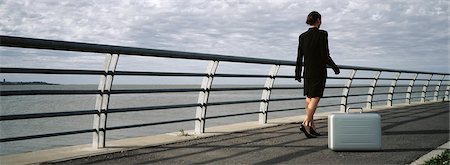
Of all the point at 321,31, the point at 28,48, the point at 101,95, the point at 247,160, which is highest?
the point at 321,31

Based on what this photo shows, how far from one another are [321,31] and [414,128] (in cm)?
257

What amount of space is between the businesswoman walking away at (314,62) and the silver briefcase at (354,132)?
0.96 metres

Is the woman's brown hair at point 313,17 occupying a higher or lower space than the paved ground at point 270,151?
higher

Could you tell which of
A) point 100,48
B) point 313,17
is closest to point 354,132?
point 313,17

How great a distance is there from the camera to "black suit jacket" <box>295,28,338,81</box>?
574 centimetres

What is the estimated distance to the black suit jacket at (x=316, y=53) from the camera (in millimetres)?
5742

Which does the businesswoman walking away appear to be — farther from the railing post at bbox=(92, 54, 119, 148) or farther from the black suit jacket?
the railing post at bbox=(92, 54, 119, 148)

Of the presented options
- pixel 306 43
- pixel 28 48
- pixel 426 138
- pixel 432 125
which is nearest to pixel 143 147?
pixel 28 48

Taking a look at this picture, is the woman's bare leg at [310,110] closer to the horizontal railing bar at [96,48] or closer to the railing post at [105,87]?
the horizontal railing bar at [96,48]

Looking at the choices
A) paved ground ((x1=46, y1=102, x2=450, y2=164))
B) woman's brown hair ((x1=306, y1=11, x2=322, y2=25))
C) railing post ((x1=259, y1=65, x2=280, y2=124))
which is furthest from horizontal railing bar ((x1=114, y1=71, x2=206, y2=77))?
railing post ((x1=259, y1=65, x2=280, y2=124))

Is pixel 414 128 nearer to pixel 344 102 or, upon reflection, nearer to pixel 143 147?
pixel 344 102

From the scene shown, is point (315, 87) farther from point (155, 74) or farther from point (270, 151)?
point (155, 74)

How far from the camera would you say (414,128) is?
700 cm

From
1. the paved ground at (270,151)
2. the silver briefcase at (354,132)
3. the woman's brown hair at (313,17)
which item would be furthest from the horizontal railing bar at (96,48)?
the silver briefcase at (354,132)
